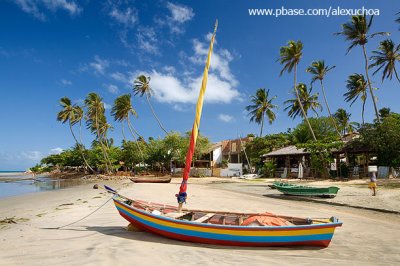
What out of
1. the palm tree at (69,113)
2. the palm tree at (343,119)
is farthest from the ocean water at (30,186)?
the palm tree at (343,119)

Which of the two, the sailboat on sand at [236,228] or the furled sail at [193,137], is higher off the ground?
the furled sail at [193,137]

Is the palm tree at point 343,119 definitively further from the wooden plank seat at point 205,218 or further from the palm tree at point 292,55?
the wooden plank seat at point 205,218

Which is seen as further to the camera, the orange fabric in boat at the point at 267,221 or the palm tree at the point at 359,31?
the palm tree at the point at 359,31

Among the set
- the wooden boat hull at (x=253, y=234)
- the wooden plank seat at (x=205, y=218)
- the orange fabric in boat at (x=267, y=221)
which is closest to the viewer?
the wooden boat hull at (x=253, y=234)

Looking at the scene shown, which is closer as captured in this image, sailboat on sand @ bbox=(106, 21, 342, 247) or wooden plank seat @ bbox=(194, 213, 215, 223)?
sailboat on sand @ bbox=(106, 21, 342, 247)

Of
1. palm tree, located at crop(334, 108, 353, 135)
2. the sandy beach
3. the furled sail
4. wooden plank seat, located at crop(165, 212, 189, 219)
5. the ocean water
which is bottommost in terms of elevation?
the ocean water

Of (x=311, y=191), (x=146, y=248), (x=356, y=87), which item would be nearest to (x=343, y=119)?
(x=356, y=87)

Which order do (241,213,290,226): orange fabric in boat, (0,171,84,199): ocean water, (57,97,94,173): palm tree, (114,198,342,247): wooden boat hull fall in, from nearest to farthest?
(114,198,342,247): wooden boat hull → (241,213,290,226): orange fabric in boat → (0,171,84,199): ocean water → (57,97,94,173): palm tree

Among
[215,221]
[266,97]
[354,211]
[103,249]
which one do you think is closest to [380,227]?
[354,211]

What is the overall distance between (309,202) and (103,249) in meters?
13.9

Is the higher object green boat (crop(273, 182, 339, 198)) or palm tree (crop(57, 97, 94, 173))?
palm tree (crop(57, 97, 94, 173))

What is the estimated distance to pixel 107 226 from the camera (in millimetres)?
9898

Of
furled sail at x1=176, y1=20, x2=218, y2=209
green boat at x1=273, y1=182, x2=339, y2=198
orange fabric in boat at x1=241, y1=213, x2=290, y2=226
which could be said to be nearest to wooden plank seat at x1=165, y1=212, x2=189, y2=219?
furled sail at x1=176, y1=20, x2=218, y2=209

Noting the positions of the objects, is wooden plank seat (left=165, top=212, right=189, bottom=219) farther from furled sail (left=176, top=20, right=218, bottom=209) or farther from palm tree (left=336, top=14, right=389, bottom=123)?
palm tree (left=336, top=14, right=389, bottom=123)
